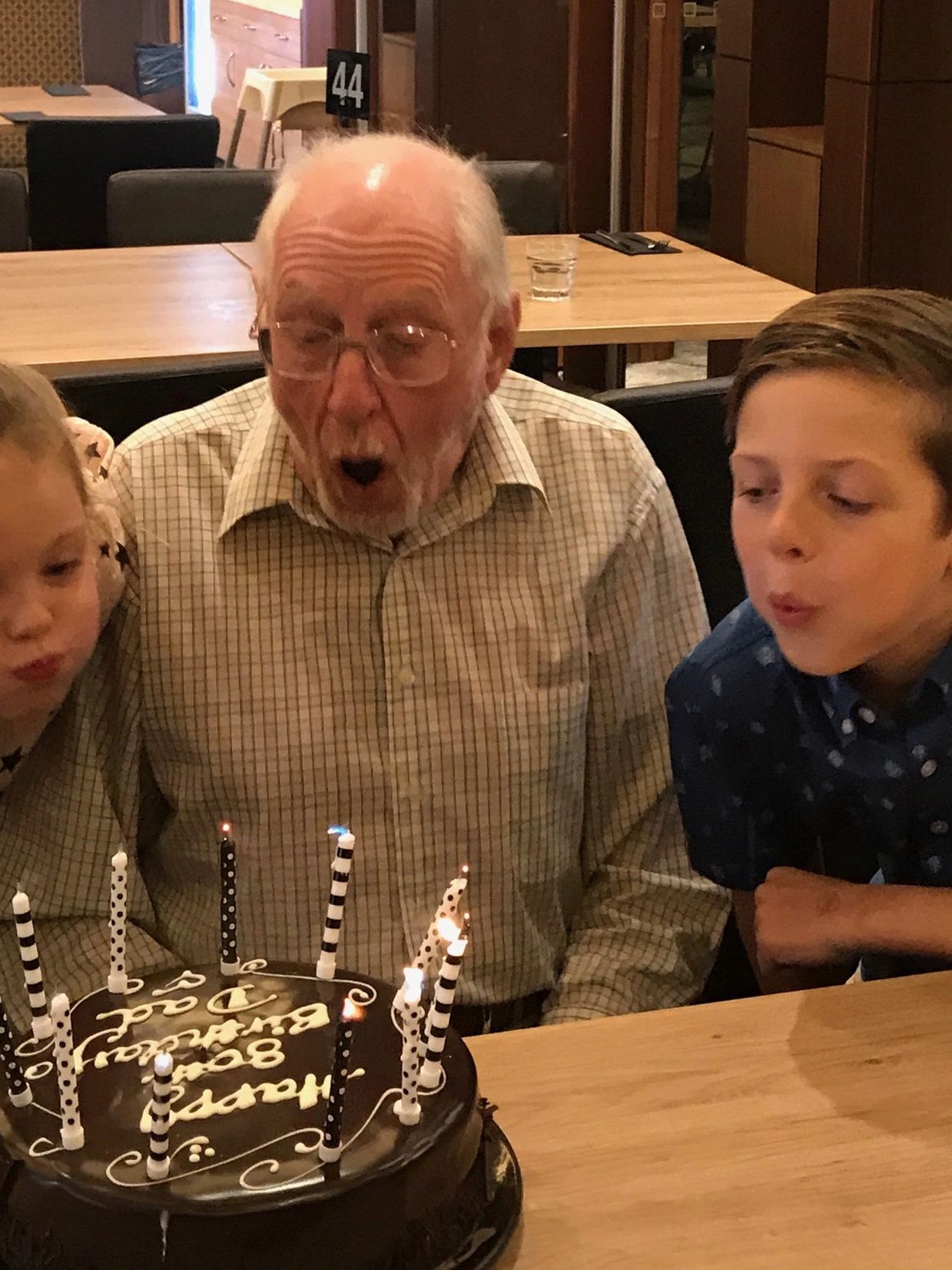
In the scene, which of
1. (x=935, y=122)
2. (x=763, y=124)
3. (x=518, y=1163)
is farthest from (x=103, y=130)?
(x=518, y=1163)

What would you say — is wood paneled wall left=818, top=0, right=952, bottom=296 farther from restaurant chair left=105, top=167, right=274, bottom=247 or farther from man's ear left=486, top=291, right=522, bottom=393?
man's ear left=486, top=291, right=522, bottom=393

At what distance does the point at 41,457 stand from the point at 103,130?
12.8 feet

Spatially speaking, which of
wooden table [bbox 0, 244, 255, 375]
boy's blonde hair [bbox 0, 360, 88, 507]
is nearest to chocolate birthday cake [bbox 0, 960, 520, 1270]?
boy's blonde hair [bbox 0, 360, 88, 507]

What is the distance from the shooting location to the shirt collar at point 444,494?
1541mm

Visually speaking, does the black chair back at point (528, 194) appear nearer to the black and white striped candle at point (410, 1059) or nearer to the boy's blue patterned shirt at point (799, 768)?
the boy's blue patterned shirt at point (799, 768)

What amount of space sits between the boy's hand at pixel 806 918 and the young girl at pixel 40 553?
1.98 ft

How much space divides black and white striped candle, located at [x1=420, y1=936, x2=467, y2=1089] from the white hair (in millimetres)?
893

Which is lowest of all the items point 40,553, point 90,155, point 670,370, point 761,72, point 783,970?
point 670,370

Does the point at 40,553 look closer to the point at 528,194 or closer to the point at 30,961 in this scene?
the point at 30,961

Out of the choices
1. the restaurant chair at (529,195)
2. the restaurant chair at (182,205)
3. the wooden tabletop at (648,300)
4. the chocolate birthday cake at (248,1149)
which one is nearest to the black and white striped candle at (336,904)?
the chocolate birthday cake at (248,1149)

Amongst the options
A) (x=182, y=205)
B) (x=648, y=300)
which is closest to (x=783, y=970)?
(x=648, y=300)

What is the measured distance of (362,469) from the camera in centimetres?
153

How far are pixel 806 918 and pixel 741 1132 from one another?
0.31 m

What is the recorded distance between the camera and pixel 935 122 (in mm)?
4328
